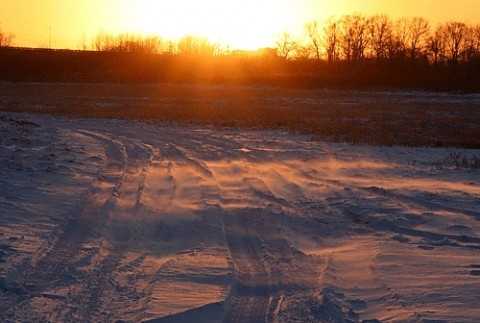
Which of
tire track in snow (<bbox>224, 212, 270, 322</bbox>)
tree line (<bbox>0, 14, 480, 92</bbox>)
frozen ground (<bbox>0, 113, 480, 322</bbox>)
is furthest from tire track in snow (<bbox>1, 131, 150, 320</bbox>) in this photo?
tree line (<bbox>0, 14, 480, 92</bbox>)

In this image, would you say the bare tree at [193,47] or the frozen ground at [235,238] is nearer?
the frozen ground at [235,238]

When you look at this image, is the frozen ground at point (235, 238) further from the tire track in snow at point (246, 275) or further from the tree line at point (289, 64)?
the tree line at point (289, 64)

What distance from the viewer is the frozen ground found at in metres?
5.61

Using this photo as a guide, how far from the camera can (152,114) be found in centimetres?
3011

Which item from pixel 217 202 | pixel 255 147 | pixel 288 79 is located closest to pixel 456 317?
pixel 217 202

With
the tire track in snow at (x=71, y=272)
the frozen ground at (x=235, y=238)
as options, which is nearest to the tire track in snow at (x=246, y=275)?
the frozen ground at (x=235, y=238)

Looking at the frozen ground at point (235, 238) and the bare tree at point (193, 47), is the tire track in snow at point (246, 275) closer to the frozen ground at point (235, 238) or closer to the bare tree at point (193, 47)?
the frozen ground at point (235, 238)

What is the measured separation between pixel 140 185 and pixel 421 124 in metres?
19.0

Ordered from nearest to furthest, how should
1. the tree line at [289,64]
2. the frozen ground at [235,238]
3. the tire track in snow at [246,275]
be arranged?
1. the tire track in snow at [246,275]
2. the frozen ground at [235,238]
3. the tree line at [289,64]

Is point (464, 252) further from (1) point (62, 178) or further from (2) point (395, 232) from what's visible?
(1) point (62, 178)

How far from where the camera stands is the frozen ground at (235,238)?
5.61 m

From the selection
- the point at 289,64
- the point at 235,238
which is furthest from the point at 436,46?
the point at 235,238

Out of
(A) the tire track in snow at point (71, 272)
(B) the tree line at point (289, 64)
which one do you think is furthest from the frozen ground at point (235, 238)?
(B) the tree line at point (289, 64)

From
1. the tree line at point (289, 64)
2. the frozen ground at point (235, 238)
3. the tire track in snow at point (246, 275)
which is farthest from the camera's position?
the tree line at point (289, 64)
